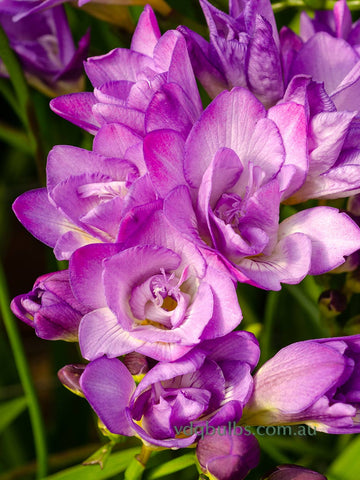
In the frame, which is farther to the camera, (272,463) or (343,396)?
(272,463)

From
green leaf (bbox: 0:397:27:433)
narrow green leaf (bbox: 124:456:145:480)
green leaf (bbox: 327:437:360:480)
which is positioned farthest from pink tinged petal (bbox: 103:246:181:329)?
green leaf (bbox: 0:397:27:433)

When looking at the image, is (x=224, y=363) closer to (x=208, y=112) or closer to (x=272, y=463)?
(x=208, y=112)

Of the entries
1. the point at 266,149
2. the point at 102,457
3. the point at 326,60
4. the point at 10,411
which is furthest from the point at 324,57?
the point at 10,411

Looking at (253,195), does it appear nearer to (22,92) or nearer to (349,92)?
(349,92)

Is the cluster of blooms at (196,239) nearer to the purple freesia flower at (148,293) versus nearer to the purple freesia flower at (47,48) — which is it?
the purple freesia flower at (148,293)

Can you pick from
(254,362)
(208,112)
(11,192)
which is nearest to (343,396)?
(254,362)

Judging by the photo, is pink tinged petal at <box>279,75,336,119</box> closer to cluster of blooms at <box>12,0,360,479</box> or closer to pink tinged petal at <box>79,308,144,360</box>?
cluster of blooms at <box>12,0,360,479</box>
